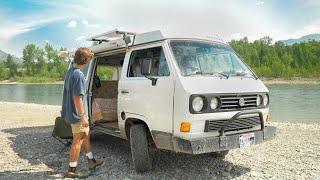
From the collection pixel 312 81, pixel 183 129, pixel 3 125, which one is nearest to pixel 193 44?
pixel 183 129

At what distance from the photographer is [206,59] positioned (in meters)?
6.98

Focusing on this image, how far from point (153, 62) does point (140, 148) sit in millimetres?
1528

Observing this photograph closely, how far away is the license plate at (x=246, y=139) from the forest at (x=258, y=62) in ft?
323

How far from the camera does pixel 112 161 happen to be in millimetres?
8016

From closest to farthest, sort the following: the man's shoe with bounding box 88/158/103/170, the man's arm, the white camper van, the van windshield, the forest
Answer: the white camper van
the man's arm
the van windshield
the man's shoe with bounding box 88/158/103/170
the forest

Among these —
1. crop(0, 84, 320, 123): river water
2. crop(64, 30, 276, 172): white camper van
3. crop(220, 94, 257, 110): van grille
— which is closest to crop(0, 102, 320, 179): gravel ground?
crop(64, 30, 276, 172): white camper van

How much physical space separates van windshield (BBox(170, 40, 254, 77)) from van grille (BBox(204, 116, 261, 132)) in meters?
0.85

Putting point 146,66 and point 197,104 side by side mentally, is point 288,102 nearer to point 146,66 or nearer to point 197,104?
point 146,66

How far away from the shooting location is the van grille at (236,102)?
620 centimetres

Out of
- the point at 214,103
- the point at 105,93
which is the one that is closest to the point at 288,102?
the point at 105,93

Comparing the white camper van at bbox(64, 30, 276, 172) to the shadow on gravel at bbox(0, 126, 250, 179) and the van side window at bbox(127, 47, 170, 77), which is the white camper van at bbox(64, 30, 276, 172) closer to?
the van side window at bbox(127, 47, 170, 77)

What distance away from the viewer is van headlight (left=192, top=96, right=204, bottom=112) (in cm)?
596

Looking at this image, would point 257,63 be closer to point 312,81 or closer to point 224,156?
point 312,81

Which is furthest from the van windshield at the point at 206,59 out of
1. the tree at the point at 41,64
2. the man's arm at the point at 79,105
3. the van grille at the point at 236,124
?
the tree at the point at 41,64
